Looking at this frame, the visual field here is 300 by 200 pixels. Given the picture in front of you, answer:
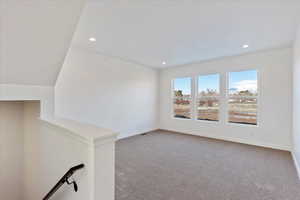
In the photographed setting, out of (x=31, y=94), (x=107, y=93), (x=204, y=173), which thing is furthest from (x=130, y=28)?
(x=204, y=173)

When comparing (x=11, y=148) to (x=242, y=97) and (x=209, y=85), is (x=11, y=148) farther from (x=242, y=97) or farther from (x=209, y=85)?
(x=242, y=97)

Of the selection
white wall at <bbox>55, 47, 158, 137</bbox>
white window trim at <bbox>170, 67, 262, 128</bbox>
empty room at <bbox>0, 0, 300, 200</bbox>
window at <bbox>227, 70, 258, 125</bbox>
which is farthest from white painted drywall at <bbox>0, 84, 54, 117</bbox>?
window at <bbox>227, 70, 258, 125</bbox>

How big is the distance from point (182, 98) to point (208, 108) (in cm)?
110

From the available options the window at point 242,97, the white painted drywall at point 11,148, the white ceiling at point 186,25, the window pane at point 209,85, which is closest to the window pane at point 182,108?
the window pane at point 209,85

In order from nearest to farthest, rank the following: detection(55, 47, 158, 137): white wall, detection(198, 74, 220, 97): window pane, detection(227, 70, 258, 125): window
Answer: detection(55, 47, 158, 137): white wall → detection(227, 70, 258, 125): window → detection(198, 74, 220, 97): window pane

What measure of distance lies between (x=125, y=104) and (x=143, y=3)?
3.35 metres

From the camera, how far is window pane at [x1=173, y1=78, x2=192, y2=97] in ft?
18.3

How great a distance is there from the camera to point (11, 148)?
2623 millimetres

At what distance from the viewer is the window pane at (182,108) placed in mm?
5613

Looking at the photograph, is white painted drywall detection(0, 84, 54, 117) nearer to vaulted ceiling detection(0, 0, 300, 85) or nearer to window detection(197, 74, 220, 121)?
vaulted ceiling detection(0, 0, 300, 85)

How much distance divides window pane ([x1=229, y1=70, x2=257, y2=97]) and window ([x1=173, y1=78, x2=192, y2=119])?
4.71ft

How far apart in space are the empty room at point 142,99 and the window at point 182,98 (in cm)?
8

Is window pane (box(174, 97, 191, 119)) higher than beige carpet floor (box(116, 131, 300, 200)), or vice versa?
window pane (box(174, 97, 191, 119))

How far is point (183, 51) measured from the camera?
398 centimetres
